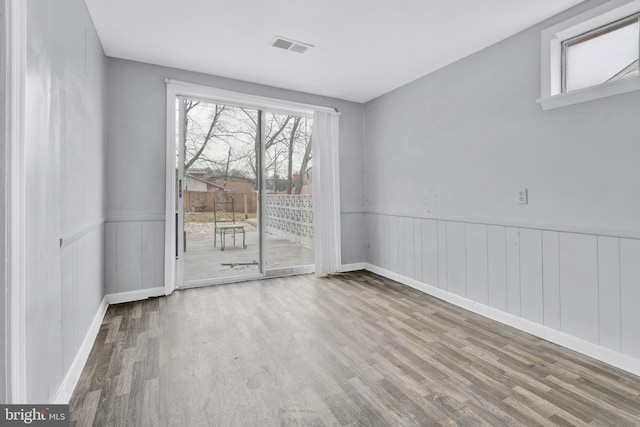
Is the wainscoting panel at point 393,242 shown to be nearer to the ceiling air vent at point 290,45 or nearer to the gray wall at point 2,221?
the ceiling air vent at point 290,45

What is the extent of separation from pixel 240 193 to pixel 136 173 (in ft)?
3.75

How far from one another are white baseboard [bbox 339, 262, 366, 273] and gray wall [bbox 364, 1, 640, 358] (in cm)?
69

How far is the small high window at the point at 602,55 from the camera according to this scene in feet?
6.79

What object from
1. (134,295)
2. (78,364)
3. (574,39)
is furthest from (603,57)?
(134,295)

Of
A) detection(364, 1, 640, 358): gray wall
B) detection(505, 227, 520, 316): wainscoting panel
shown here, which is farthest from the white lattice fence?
detection(505, 227, 520, 316): wainscoting panel

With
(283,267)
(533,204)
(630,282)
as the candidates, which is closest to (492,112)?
(533,204)

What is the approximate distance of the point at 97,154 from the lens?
2.66m

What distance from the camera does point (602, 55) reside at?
2205 millimetres

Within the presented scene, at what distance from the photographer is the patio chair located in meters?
3.79

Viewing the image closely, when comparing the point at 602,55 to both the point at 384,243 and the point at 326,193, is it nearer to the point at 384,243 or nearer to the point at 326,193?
the point at 384,243

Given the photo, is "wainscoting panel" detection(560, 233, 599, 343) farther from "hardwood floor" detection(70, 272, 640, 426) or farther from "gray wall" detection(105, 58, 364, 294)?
"gray wall" detection(105, 58, 364, 294)

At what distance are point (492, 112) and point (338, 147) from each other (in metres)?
2.04

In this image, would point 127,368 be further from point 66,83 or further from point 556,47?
point 556,47

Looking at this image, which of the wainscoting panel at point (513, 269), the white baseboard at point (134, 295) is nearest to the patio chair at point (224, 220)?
the white baseboard at point (134, 295)
